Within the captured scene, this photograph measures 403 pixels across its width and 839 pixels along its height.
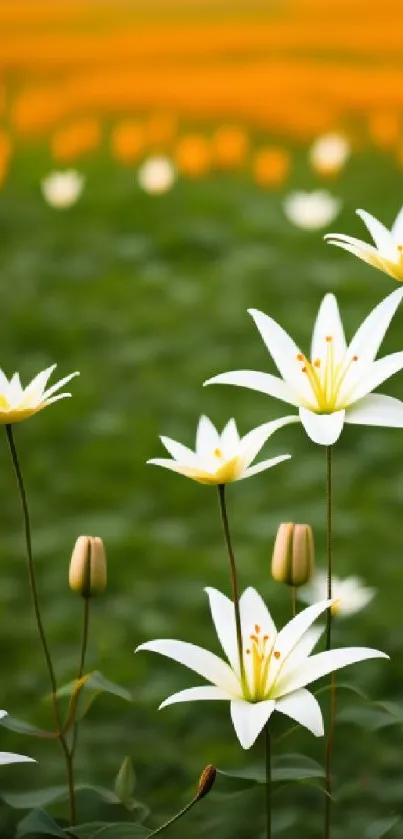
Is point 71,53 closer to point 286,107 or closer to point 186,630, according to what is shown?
point 286,107

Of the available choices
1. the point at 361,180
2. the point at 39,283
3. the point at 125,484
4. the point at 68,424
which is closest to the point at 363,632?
the point at 125,484

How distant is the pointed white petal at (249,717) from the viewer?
1.99 ft

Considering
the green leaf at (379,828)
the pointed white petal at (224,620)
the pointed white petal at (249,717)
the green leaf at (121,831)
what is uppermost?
the pointed white petal at (224,620)

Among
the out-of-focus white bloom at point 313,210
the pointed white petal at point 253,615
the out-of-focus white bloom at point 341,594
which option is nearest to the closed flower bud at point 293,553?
the pointed white petal at point 253,615

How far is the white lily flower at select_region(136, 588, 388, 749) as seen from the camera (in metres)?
0.63

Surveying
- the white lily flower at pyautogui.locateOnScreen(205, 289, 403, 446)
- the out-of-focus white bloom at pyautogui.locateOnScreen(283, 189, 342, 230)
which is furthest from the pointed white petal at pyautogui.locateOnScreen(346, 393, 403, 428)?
the out-of-focus white bloom at pyautogui.locateOnScreen(283, 189, 342, 230)

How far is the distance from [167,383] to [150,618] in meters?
0.54

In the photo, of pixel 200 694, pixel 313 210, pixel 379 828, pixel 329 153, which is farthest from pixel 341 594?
pixel 329 153

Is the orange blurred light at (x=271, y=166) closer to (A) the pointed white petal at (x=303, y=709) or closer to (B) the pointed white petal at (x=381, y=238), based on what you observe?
(B) the pointed white petal at (x=381, y=238)

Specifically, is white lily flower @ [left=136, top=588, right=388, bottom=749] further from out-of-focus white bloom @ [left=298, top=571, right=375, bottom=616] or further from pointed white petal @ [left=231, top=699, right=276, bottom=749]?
out-of-focus white bloom @ [left=298, top=571, right=375, bottom=616]

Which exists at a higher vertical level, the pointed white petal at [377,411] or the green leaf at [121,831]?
the pointed white petal at [377,411]

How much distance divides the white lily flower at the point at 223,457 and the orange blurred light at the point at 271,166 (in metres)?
1.68

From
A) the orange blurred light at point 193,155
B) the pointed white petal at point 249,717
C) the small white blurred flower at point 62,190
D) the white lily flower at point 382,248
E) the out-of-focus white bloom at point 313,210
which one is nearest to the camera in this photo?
the pointed white petal at point 249,717

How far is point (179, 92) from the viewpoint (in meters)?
2.70
